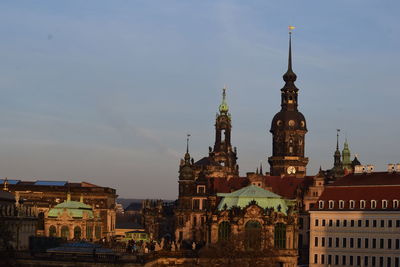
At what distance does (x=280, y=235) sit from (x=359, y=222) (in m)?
11.8

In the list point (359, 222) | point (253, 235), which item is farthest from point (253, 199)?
point (359, 222)

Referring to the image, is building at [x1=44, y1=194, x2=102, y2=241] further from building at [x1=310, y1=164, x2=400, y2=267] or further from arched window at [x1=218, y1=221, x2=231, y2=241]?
building at [x1=310, y1=164, x2=400, y2=267]

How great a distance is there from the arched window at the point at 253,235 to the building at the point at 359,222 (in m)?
10.6

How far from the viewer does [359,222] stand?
16488cm

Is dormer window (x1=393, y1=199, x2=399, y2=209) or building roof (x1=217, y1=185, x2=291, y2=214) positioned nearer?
dormer window (x1=393, y1=199, x2=399, y2=209)

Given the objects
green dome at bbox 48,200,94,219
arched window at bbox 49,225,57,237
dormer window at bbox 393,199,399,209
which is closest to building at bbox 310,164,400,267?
dormer window at bbox 393,199,399,209

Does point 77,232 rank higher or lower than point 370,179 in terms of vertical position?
lower

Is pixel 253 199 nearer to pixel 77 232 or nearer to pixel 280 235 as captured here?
pixel 280 235

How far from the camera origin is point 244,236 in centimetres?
15550

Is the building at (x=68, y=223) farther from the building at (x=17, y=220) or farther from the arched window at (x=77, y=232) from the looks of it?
the building at (x=17, y=220)

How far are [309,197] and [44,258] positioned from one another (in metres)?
70.6

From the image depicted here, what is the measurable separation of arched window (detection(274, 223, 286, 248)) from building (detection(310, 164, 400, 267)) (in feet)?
22.2

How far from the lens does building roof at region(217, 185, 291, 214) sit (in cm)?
16888

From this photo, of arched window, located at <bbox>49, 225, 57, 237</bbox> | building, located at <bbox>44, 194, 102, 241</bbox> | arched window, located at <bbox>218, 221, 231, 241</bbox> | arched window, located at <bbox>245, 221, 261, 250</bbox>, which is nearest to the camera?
arched window, located at <bbox>245, 221, 261, 250</bbox>
